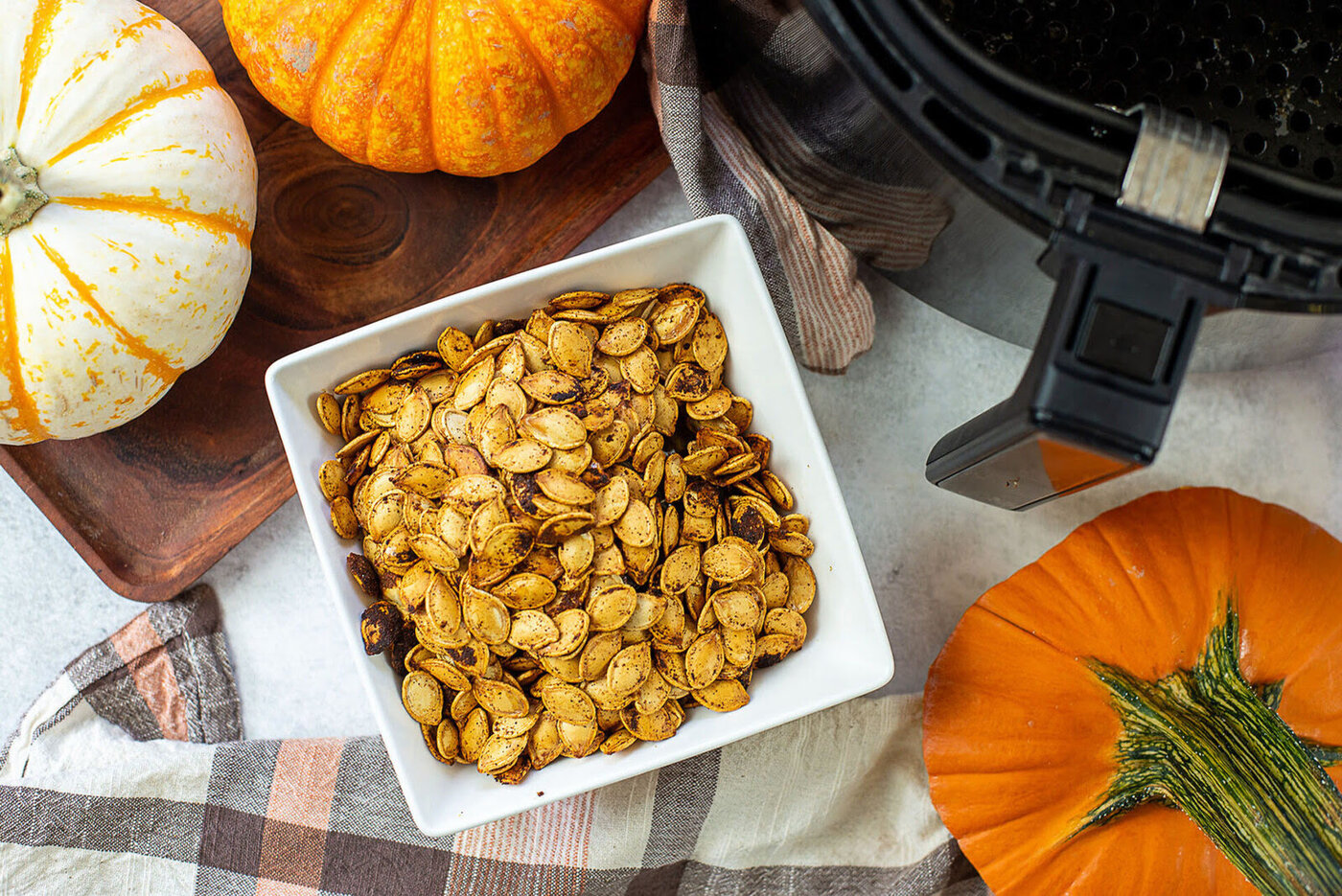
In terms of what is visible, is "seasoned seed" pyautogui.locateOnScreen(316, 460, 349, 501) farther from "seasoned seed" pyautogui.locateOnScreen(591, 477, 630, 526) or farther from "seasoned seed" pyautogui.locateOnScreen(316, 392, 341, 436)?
"seasoned seed" pyautogui.locateOnScreen(591, 477, 630, 526)

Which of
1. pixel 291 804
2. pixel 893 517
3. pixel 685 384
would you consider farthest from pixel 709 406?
pixel 291 804

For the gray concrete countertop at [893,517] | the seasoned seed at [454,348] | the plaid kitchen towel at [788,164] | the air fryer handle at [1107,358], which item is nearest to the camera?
the air fryer handle at [1107,358]

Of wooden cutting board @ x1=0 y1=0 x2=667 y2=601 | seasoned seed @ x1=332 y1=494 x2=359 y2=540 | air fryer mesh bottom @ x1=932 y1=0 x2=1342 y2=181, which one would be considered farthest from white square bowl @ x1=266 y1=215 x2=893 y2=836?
air fryer mesh bottom @ x1=932 y1=0 x2=1342 y2=181

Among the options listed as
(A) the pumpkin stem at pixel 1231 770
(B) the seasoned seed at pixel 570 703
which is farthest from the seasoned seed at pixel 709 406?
(A) the pumpkin stem at pixel 1231 770

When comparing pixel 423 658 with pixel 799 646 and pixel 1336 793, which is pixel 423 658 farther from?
pixel 1336 793

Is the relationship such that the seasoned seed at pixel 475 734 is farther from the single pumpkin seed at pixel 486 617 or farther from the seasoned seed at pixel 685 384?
the seasoned seed at pixel 685 384

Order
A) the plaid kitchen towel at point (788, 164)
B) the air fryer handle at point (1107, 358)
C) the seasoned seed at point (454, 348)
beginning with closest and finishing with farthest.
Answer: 1. the air fryer handle at point (1107, 358)
2. the plaid kitchen towel at point (788, 164)
3. the seasoned seed at point (454, 348)
